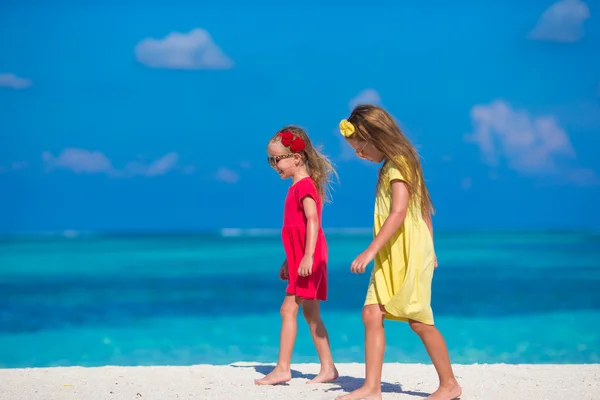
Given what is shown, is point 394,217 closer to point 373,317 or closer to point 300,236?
point 373,317

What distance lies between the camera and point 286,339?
505 centimetres

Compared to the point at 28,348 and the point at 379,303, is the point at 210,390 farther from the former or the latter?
the point at 28,348

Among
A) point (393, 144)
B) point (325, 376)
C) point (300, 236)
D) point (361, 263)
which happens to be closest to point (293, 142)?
point (300, 236)

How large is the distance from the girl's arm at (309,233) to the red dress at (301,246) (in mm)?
49

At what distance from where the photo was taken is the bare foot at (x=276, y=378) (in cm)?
504

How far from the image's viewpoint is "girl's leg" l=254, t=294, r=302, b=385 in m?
5.02

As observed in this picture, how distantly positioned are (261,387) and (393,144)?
1575 millimetres

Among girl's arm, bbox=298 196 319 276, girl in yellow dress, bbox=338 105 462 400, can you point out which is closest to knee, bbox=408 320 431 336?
girl in yellow dress, bbox=338 105 462 400

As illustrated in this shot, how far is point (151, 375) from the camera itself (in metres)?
5.45

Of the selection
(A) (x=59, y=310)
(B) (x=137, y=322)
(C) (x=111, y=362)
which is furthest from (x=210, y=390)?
(A) (x=59, y=310)

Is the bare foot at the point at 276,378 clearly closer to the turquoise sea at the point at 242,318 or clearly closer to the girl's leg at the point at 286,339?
the girl's leg at the point at 286,339

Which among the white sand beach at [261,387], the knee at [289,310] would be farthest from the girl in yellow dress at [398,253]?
the knee at [289,310]

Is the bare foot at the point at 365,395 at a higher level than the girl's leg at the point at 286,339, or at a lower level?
lower

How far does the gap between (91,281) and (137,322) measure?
23.8 ft
